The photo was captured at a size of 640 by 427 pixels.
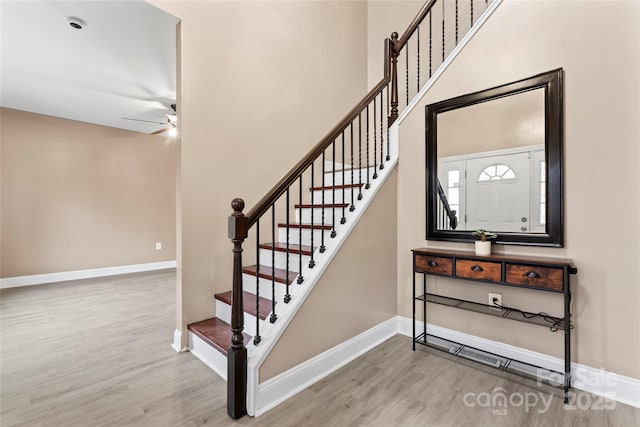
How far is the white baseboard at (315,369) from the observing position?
1742 mm

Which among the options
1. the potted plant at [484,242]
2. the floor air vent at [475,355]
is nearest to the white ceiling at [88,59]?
the potted plant at [484,242]

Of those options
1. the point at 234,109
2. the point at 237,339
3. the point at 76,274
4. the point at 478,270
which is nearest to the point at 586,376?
the point at 478,270

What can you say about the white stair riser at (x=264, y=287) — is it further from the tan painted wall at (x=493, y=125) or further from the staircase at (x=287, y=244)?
the tan painted wall at (x=493, y=125)

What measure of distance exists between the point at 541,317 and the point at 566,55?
1.78m

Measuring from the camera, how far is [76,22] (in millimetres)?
2418

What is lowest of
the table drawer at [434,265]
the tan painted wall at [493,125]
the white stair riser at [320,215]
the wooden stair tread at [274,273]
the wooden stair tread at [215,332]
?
the wooden stair tread at [215,332]

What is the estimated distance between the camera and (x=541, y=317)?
6.75 ft

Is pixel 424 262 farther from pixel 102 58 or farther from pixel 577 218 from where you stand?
pixel 102 58

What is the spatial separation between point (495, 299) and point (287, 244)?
167 cm

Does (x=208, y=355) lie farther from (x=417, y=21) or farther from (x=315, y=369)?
(x=417, y=21)

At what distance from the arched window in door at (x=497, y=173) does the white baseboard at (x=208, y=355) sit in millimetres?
2352

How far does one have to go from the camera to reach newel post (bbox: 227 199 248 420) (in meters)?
1.63

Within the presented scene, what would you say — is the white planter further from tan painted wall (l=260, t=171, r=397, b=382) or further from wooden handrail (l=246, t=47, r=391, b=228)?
wooden handrail (l=246, t=47, r=391, b=228)

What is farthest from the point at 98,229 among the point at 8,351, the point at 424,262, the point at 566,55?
the point at 566,55
